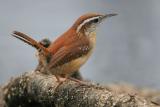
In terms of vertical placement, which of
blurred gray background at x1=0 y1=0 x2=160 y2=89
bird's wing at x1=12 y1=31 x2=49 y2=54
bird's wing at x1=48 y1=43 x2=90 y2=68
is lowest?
blurred gray background at x1=0 y1=0 x2=160 y2=89

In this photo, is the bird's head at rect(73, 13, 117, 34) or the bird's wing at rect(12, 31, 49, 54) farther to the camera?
the bird's head at rect(73, 13, 117, 34)

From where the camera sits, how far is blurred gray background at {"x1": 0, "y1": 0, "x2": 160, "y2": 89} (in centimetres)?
1251

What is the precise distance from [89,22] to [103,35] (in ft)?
22.9

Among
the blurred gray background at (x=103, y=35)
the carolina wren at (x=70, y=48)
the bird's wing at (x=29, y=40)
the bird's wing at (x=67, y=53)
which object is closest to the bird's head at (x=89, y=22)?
the carolina wren at (x=70, y=48)

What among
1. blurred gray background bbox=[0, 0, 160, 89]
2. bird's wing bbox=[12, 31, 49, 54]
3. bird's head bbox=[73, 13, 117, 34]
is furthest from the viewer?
blurred gray background bbox=[0, 0, 160, 89]

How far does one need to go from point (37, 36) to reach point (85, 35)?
269 inches

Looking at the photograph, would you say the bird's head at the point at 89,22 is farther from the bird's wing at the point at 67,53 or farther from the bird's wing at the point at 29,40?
the bird's wing at the point at 29,40

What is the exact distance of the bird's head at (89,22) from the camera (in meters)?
7.84

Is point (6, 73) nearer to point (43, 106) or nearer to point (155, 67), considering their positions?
point (155, 67)

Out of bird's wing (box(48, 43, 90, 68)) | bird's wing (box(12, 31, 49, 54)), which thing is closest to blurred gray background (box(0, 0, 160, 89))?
bird's wing (box(48, 43, 90, 68))

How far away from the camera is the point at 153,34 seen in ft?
47.2

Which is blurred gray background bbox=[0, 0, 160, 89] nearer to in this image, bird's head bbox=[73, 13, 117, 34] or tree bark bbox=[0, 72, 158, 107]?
tree bark bbox=[0, 72, 158, 107]

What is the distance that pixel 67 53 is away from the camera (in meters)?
7.49

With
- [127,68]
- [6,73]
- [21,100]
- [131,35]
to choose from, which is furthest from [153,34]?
[21,100]
